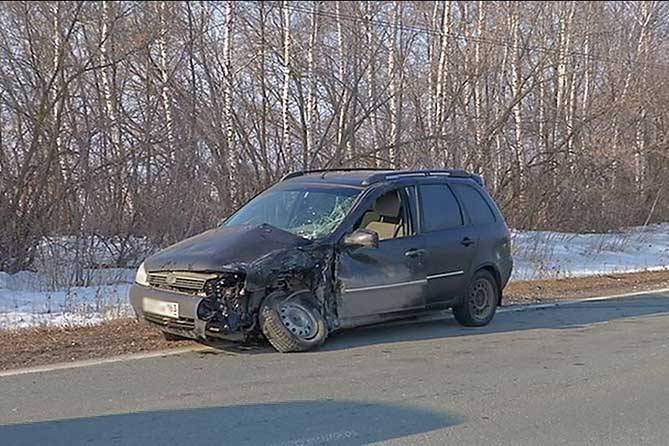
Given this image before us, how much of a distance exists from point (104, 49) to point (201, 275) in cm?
908

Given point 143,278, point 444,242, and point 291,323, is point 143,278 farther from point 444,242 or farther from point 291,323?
point 444,242

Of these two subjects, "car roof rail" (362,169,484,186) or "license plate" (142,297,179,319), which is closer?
"license plate" (142,297,179,319)

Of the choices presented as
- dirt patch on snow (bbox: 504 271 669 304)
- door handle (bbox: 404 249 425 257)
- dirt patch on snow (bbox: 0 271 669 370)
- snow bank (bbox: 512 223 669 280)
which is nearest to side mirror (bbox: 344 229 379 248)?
door handle (bbox: 404 249 425 257)

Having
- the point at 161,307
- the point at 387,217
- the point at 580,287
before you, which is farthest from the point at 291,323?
the point at 580,287

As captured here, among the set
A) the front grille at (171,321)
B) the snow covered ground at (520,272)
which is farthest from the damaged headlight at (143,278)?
the snow covered ground at (520,272)

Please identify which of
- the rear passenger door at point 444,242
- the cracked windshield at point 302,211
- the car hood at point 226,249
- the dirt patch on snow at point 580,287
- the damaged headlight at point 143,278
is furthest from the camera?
the dirt patch on snow at point 580,287

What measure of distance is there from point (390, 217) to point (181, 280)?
8.38ft

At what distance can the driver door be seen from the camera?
8812 mm

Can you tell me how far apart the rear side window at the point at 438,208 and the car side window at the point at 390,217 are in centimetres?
25

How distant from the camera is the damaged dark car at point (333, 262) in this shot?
8195 millimetres

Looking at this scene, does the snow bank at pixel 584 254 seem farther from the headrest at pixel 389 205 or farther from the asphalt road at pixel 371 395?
the asphalt road at pixel 371 395

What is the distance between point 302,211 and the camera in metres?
9.38

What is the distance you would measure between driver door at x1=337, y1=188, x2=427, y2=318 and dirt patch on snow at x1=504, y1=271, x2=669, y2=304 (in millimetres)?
3509

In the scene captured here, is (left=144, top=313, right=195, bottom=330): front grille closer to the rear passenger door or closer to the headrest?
the headrest
